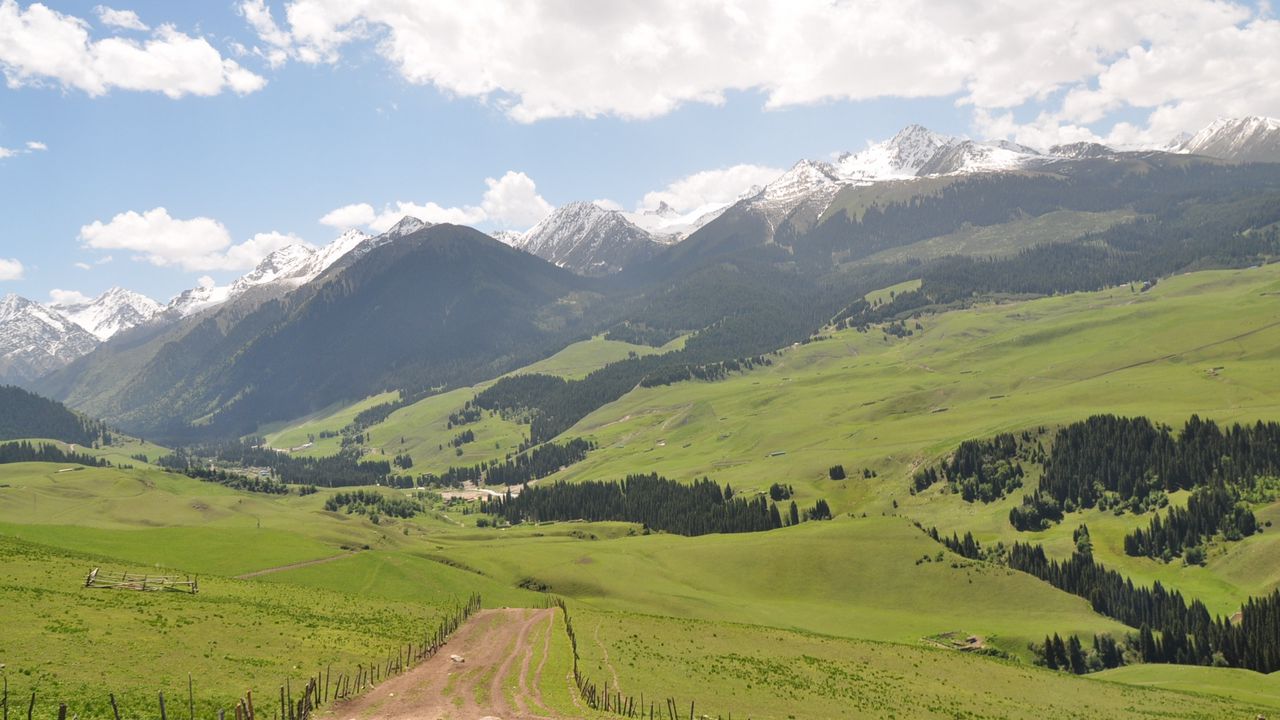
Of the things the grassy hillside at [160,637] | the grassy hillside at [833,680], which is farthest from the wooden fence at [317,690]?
the grassy hillside at [833,680]

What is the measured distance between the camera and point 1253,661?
122m

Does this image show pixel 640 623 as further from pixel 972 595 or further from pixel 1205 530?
pixel 1205 530

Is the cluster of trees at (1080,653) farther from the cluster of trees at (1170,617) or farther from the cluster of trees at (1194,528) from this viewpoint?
the cluster of trees at (1194,528)

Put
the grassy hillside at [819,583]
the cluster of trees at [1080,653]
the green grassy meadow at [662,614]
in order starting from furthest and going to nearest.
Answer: the grassy hillside at [819,583] → the cluster of trees at [1080,653] → the green grassy meadow at [662,614]

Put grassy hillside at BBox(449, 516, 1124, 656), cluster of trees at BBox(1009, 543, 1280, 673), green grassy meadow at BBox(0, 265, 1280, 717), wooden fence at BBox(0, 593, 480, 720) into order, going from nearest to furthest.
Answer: wooden fence at BBox(0, 593, 480, 720) < green grassy meadow at BBox(0, 265, 1280, 717) < cluster of trees at BBox(1009, 543, 1280, 673) < grassy hillside at BBox(449, 516, 1124, 656)

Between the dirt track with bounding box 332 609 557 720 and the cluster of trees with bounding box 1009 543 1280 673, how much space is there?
4328 inches

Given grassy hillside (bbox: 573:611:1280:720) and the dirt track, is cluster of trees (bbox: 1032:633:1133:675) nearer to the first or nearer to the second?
A: grassy hillside (bbox: 573:611:1280:720)

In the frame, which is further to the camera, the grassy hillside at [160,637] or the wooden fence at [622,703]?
the wooden fence at [622,703]

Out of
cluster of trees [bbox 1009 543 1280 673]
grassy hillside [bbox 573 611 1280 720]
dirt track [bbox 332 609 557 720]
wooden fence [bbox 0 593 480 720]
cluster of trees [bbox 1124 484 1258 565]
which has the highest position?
wooden fence [bbox 0 593 480 720]

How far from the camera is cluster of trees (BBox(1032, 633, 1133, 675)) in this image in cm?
11694

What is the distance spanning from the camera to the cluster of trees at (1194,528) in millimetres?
185750

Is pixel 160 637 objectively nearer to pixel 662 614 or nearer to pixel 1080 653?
pixel 662 614

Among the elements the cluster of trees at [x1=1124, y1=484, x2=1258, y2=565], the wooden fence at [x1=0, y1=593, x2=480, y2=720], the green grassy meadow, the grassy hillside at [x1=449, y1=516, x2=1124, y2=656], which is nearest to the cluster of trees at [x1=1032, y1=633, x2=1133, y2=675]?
the grassy hillside at [x1=449, y1=516, x2=1124, y2=656]

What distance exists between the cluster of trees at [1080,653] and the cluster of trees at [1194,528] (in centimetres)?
7259
